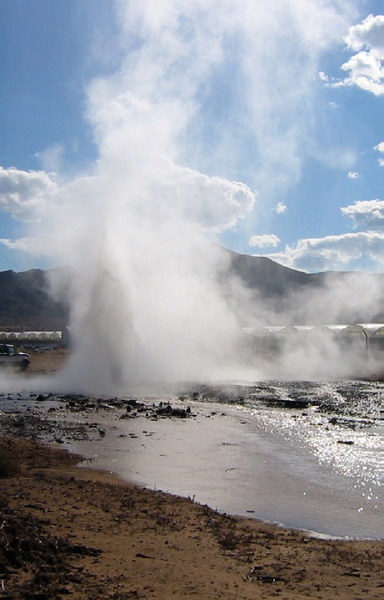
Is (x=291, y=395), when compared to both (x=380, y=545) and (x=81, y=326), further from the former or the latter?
(x=380, y=545)

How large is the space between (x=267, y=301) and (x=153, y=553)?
156 m

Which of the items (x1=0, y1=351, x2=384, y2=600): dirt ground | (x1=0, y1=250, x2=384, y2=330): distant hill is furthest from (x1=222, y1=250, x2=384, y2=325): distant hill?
(x1=0, y1=351, x2=384, y2=600): dirt ground

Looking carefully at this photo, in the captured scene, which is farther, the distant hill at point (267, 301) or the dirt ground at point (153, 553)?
the distant hill at point (267, 301)

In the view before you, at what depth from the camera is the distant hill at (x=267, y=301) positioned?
110438 millimetres

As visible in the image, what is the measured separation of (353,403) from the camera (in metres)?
28.9

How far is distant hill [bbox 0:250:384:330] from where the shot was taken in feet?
362

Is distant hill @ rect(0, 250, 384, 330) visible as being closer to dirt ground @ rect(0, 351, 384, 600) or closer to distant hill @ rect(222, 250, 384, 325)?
distant hill @ rect(222, 250, 384, 325)

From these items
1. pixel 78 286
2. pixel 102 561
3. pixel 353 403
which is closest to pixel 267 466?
pixel 102 561

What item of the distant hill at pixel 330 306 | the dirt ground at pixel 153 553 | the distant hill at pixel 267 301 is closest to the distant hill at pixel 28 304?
the distant hill at pixel 267 301

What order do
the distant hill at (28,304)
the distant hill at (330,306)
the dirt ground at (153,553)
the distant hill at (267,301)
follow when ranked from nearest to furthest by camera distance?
the dirt ground at (153,553)
the distant hill at (330,306)
the distant hill at (267,301)
the distant hill at (28,304)

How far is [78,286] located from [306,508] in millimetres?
34422

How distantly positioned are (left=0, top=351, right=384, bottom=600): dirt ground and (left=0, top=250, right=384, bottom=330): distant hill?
8248 centimetres

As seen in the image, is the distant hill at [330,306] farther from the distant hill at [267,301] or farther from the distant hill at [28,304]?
the distant hill at [28,304]

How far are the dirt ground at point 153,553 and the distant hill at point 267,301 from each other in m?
82.5
